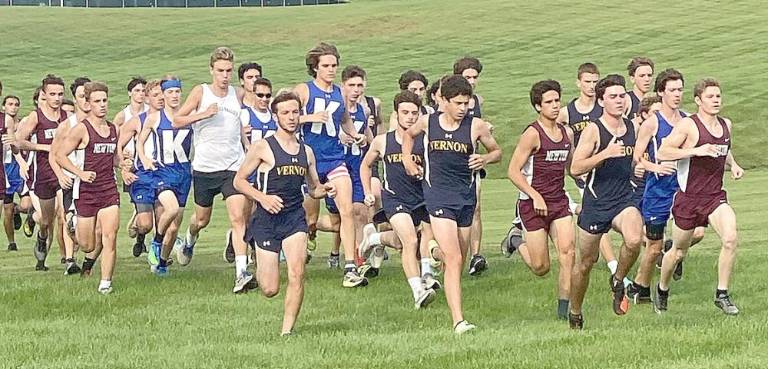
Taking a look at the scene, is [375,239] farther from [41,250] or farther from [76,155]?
[41,250]

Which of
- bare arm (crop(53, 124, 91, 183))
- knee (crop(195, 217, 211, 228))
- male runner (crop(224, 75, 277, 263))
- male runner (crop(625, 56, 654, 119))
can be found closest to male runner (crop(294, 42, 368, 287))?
male runner (crop(224, 75, 277, 263))

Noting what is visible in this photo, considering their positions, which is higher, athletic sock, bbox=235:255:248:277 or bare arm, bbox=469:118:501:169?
bare arm, bbox=469:118:501:169

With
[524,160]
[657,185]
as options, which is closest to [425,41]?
[657,185]

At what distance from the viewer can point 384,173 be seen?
13953 mm

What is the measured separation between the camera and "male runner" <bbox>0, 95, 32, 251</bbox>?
1812cm

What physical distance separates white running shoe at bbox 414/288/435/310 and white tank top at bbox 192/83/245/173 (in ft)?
11.6

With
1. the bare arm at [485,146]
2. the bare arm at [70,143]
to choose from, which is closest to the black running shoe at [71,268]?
the bare arm at [70,143]

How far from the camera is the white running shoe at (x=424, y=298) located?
1221 cm

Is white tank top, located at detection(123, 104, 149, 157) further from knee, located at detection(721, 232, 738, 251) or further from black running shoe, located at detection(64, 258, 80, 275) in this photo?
knee, located at detection(721, 232, 738, 251)

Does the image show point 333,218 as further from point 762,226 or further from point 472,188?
point 762,226

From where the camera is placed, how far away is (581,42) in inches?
2366

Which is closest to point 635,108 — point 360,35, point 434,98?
point 434,98

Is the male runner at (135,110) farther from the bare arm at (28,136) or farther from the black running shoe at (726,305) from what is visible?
the black running shoe at (726,305)

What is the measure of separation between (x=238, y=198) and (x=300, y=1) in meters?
74.2
